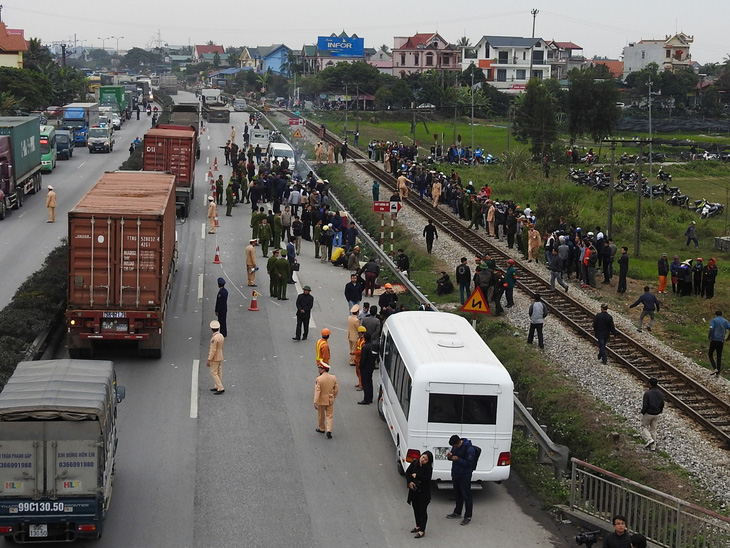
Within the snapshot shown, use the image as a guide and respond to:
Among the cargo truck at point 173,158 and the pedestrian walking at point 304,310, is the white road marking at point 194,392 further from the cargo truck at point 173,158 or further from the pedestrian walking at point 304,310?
the cargo truck at point 173,158

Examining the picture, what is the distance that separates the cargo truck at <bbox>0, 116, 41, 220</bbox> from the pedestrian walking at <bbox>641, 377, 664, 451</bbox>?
94.8ft

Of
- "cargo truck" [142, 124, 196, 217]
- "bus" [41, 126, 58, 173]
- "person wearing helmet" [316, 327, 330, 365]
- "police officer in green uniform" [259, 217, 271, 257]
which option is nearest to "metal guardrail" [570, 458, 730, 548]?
"person wearing helmet" [316, 327, 330, 365]

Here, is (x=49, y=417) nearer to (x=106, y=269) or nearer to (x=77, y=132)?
(x=106, y=269)

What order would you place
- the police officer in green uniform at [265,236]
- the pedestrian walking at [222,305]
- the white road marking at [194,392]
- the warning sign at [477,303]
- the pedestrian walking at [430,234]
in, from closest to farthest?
the white road marking at [194,392], the warning sign at [477,303], the pedestrian walking at [222,305], the police officer in green uniform at [265,236], the pedestrian walking at [430,234]

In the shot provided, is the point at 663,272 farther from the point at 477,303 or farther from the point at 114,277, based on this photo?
the point at 114,277

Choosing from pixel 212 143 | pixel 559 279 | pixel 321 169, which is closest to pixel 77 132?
pixel 212 143

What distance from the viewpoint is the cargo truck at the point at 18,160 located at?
39.4m

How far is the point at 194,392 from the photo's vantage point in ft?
64.2

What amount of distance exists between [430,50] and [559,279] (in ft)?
396

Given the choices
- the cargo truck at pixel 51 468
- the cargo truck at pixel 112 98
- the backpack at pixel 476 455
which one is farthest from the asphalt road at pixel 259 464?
the cargo truck at pixel 112 98

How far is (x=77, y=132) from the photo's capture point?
66.6 m

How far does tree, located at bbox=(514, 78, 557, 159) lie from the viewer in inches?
2630

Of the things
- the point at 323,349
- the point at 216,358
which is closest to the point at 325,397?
the point at 323,349

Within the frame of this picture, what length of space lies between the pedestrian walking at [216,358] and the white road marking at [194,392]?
0.37m
